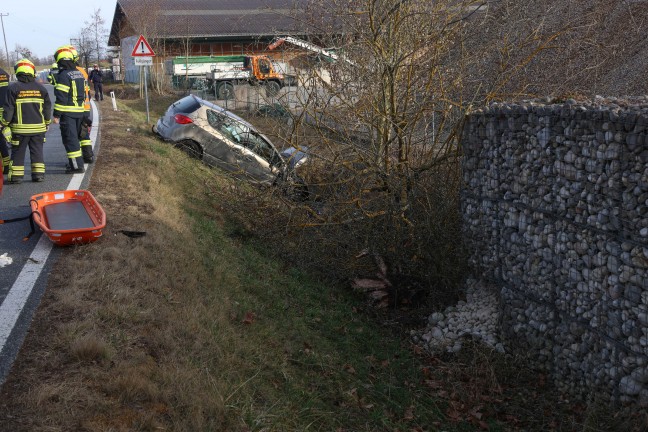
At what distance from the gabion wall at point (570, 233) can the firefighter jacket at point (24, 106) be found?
251 inches

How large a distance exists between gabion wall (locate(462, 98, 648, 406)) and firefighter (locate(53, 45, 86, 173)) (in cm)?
602

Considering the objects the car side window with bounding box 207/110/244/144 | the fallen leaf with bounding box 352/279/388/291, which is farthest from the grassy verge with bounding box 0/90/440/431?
the car side window with bounding box 207/110/244/144

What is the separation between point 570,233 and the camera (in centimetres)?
686

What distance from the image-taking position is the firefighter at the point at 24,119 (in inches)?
404

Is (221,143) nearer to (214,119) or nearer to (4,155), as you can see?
(214,119)

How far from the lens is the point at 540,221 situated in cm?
743

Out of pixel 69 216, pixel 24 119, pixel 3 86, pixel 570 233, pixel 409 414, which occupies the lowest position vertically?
pixel 409 414

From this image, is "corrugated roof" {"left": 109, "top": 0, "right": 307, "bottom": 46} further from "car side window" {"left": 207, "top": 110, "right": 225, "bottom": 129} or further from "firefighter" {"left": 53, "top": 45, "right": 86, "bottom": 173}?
"firefighter" {"left": 53, "top": 45, "right": 86, "bottom": 173}

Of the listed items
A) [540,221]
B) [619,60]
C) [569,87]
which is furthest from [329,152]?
[619,60]

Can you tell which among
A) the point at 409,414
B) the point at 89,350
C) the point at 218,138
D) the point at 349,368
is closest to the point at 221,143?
the point at 218,138

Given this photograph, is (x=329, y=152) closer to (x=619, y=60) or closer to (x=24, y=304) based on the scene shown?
(x=24, y=304)

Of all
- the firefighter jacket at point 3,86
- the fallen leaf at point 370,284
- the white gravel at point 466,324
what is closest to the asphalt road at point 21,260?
the firefighter jacket at point 3,86

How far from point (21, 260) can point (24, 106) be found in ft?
14.4

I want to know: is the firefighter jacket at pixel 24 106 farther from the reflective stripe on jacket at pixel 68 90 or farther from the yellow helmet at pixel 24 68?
the reflective stripe on jacket at pixel 68 90
